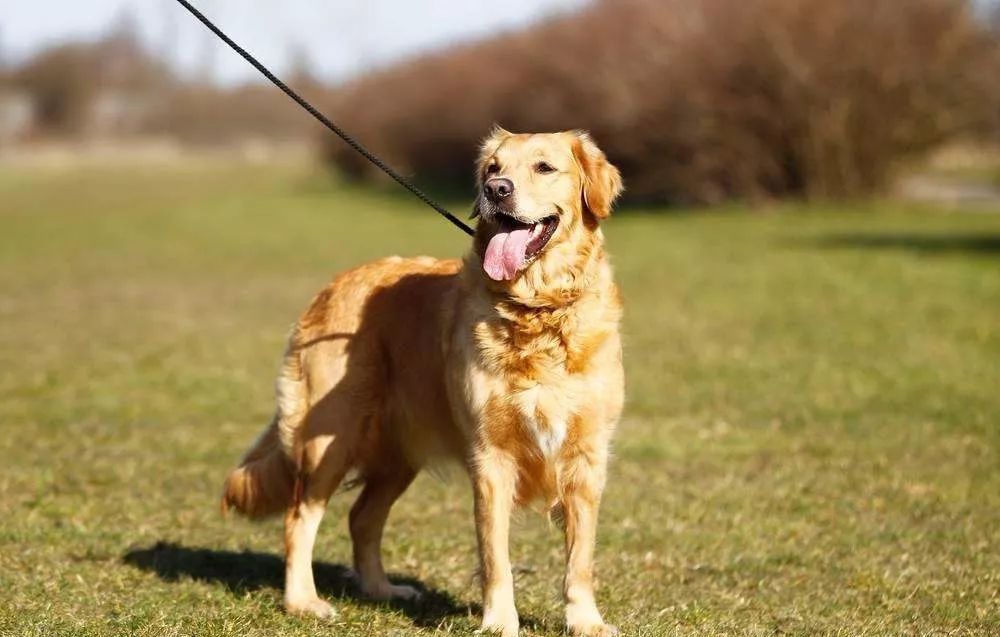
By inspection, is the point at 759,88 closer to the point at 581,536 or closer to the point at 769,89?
the point at 769,89

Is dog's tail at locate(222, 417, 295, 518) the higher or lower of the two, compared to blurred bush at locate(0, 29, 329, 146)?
higher

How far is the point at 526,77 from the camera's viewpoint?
141 feet

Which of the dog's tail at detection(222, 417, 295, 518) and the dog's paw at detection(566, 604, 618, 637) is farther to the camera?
the dog's tail at detection(222, 417, 295, 518)

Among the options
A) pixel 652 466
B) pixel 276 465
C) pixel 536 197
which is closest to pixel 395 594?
pixel 276 465

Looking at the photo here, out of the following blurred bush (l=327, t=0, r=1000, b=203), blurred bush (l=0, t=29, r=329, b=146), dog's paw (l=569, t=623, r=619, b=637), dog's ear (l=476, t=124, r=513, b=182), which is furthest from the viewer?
blurred bush (l=0, t=29, r=329, b=146)

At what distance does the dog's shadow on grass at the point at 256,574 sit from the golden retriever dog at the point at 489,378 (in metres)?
0.17

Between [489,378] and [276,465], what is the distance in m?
1.24

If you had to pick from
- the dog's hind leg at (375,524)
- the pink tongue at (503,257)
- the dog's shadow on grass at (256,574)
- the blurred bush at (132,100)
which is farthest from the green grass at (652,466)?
the blurred bush at (132,100)

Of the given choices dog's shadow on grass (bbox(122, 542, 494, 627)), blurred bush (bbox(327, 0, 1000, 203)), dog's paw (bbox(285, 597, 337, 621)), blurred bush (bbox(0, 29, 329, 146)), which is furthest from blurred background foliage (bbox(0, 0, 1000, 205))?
blurred bush (bbox(0, 29, 329, 146))

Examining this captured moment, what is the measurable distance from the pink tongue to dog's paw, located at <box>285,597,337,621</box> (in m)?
1.57

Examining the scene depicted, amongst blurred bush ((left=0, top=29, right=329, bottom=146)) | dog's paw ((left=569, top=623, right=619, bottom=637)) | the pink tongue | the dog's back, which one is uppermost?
the pink tongue

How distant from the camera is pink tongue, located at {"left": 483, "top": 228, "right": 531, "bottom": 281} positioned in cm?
504

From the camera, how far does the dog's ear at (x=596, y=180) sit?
5.32 m

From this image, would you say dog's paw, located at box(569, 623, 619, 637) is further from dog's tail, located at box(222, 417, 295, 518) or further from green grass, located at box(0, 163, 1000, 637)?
dog's tail, located at box(222, 417, 295, 518)
